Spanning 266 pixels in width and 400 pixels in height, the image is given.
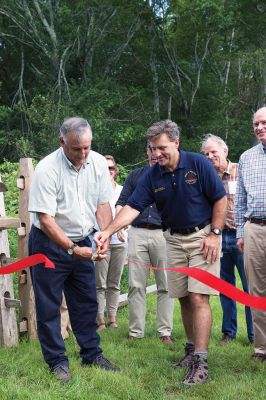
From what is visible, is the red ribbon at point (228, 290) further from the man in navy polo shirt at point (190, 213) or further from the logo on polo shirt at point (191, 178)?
the logo on polo shirt at point (191, 178)

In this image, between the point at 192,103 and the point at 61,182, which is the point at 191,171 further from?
the point at 192,103

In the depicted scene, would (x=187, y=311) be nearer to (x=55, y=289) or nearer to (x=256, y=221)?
(x=256, y=221)

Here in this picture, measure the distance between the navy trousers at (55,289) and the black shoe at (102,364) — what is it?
0.32m

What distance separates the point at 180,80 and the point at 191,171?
80.6ft

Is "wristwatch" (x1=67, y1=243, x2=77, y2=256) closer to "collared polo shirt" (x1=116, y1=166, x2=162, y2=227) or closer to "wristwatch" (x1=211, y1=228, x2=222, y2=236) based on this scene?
"wristwatch" (x1=211, y1=228, x2=222, y2=236)

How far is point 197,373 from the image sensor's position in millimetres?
4586

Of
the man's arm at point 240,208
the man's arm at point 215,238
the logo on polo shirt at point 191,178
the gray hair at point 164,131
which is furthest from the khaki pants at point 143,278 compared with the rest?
the gray hair at point 164,131

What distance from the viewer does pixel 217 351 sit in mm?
5672

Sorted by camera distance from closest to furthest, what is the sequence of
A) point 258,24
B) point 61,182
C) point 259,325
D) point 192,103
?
point 61,182 → point 259,325 → point 258,24 → point 192,103

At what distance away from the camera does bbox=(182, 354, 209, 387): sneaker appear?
14.9 ft

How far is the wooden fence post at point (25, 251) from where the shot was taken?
245 inches

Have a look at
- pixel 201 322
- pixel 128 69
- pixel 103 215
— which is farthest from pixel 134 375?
pixel 128 69

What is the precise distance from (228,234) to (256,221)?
1077mm

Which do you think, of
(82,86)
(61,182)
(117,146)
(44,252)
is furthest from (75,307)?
(82,86)
